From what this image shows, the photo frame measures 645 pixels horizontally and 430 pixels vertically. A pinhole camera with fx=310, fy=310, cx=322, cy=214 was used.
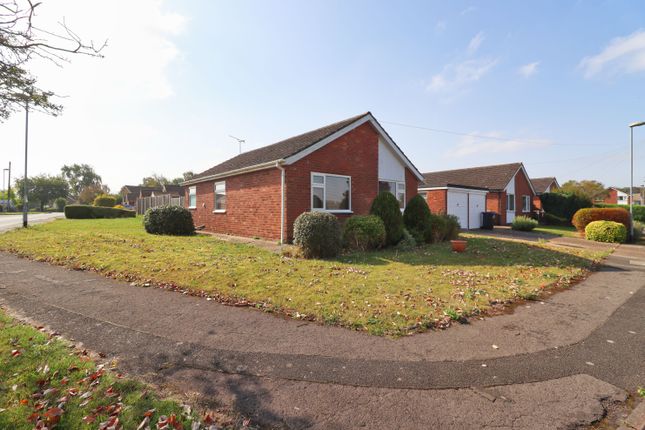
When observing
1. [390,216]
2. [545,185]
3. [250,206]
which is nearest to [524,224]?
[390,216]

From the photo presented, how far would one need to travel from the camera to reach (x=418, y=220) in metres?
12.8

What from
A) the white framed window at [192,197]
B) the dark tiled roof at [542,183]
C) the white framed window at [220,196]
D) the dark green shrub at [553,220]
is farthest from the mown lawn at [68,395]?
the dark tiled roof at [542,183]

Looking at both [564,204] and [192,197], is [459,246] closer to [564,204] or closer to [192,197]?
[192,197]

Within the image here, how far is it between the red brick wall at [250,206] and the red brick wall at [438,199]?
1290 cm

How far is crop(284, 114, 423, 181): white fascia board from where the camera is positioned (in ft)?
39.5

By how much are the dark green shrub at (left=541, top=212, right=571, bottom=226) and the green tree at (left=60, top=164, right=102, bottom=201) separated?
382ft

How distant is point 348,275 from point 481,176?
2538 cm

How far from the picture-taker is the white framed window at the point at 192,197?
18.9 meters

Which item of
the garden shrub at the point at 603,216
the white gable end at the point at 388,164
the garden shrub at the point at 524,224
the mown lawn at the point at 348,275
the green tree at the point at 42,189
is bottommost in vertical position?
the mown lawn at the point at 348,275

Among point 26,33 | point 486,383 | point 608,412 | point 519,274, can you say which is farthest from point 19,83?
point 519,274

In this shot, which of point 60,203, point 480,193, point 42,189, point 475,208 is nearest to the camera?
point 475,208

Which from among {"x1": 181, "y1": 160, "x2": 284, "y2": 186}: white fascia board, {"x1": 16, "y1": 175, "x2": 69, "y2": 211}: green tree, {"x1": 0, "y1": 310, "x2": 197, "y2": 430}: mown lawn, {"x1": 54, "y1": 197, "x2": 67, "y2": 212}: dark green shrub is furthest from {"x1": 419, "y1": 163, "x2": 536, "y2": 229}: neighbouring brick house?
{"x1": 16, "y1": 175, "x2": 69, "y2": 211}: green tree

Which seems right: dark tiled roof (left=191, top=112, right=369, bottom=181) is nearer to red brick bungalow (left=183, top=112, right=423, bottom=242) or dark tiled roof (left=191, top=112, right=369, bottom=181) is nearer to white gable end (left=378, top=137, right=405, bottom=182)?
red brick bungalow (left=183, top=112, right=423, bottom=242)

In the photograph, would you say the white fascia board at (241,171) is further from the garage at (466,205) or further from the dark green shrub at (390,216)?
the garage at (466,205)
